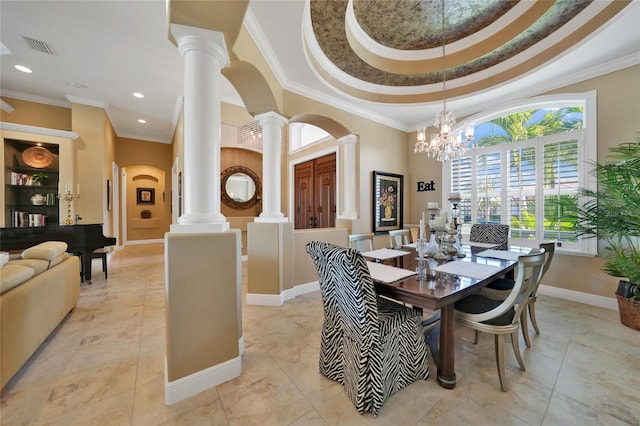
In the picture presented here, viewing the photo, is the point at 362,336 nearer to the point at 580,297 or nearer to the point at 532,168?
the point at 580,297

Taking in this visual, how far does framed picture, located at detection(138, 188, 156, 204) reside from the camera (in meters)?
7.50

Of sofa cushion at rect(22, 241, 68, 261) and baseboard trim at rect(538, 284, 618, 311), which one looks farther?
baseboard trim at rect(538, 284, 618, 311)

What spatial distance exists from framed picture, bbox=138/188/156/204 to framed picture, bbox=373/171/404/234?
23.8ft

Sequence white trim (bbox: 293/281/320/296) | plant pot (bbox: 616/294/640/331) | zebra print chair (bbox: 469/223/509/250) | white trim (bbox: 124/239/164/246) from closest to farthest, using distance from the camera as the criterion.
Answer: plant pot (bbox: 616/294/640/331)
zebra print chair (bbox: 469/223/509/250)
white trim (bbox: 293/281/320/296)
white trim (bbox: 124/239/164/246)

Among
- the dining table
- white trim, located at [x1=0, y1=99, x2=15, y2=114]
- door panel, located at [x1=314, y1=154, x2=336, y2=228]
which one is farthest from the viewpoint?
door panel, located at [x1=314, y1=154, x2=336, y2=228]

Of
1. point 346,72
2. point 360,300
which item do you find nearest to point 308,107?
point 346,72

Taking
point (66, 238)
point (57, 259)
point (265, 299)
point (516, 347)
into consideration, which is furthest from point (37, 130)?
point (516, 347)

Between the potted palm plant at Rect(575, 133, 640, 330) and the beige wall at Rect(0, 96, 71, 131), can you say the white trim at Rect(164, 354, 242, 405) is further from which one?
the beige wall at Rect(0, 96, 71, 131)

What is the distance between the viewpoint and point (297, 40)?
2416 mm

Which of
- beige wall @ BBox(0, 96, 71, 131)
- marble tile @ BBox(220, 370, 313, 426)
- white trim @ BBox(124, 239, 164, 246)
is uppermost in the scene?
beige wall @ BBox(0, 96, 71, 131)

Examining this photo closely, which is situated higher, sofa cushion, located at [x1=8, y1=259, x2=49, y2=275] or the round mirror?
the round mirror

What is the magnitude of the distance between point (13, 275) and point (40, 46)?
294 cm

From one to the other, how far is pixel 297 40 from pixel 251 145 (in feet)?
9.73

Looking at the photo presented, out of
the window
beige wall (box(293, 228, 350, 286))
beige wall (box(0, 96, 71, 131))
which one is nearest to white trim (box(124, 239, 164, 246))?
Result: beige wall (box(0, 96, 71, 131))
